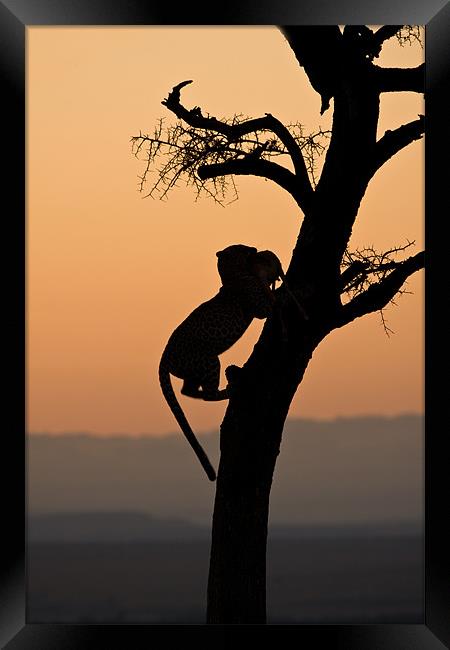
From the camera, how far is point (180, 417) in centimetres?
468

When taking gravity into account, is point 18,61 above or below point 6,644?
above

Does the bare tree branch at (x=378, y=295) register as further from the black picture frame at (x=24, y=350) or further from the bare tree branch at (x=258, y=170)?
the black picture frame at (x=24, y=350)

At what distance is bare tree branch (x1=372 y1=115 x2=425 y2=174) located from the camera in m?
5.55

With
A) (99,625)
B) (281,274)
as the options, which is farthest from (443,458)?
(99,625)

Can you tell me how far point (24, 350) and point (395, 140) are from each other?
251 cm

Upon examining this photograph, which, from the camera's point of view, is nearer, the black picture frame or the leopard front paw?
the black picture frame

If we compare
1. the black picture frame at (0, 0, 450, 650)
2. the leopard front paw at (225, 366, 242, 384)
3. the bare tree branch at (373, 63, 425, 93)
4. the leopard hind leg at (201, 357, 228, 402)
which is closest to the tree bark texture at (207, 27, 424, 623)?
the bare tree branch at (373, 63, 425, 93)

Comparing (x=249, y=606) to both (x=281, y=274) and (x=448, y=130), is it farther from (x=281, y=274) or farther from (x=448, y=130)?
(x=448, y=130)

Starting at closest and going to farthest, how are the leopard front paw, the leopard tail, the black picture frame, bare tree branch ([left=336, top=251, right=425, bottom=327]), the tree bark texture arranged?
1. the black picture frame
2. the leopard tail
3. the leopard front paw
4. the tree bark texture
5. bare tree branch ([left=336, top=251, right=425, bottom=327])

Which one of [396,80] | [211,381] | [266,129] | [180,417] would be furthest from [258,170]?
[180,417]

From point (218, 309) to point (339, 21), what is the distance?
139 centimetres

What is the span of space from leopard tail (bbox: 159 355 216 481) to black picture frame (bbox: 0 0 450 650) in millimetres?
716

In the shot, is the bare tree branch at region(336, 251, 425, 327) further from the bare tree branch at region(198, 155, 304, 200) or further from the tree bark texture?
the bare tree branch at region(198, 155, 304, 200)

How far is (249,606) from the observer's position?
5.52m
